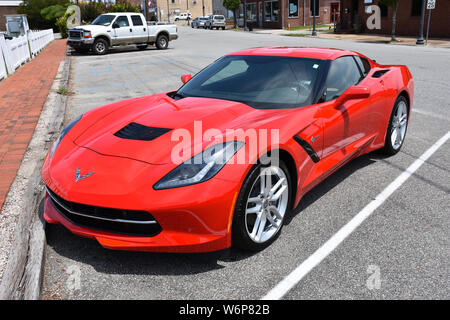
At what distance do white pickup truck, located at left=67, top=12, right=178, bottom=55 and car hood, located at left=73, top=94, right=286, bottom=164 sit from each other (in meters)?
18.2

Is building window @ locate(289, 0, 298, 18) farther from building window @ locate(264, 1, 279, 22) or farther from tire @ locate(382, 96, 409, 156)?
tire @ locate(382, 96, 409, 156)

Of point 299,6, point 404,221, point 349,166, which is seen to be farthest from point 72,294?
point 299,6

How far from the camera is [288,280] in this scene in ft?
9.19

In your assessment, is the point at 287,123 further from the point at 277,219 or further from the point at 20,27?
the point at 20,27

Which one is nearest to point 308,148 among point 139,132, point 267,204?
point 267,204

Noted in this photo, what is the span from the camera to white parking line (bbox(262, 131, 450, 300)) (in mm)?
2719

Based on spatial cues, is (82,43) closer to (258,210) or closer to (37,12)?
(258,210)

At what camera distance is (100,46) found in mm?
20922

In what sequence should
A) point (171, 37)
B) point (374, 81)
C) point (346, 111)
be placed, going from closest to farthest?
point (346, 111), point (374, 81), point (171, 37)

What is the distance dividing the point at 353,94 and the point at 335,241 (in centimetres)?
137

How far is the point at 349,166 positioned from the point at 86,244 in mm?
3041

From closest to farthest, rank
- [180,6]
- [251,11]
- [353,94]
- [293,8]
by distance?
[353,94] → [293,8] → [251,11] → [180,6]

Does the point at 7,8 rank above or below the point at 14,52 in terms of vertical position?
above

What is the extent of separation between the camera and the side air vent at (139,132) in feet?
10.5
